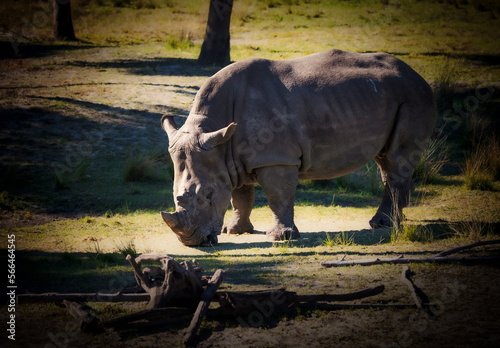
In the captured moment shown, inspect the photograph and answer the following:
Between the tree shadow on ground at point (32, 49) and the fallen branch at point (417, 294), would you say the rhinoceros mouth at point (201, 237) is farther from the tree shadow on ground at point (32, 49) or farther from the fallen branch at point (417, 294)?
the tree shadow on ground at point (32, 49)

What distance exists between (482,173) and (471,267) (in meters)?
4.55

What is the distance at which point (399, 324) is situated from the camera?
4.68m

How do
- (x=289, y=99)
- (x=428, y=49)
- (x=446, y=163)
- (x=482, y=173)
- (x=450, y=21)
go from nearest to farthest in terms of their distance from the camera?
1. (x=289, y=99)
2. (x=482, y=173)
3. (x=446, y=163)
4. (x=428, y=49)
5. (x=450, y=21)

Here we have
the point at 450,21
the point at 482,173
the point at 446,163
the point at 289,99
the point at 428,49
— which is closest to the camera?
the point at 289,99

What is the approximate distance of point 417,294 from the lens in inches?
206

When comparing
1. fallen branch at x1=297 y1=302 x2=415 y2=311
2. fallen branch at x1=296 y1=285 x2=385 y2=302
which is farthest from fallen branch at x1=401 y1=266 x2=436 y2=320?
fallen branch at x1=296 y1=285 x2=385 y2=302

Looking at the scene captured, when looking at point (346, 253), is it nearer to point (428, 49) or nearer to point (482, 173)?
point (482, 173)

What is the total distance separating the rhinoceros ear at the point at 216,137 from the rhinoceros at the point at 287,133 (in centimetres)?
1

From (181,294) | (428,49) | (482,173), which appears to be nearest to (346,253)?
(181,294)

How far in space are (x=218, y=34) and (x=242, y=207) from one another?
9159 mm

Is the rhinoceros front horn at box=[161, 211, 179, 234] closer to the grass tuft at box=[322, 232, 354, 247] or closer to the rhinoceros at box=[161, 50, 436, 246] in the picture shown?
the rhinoceros at box=[161, 50, 436, 246]

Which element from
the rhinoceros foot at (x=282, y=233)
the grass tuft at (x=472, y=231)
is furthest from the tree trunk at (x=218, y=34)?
the grass tuft at (x=472, y=231)

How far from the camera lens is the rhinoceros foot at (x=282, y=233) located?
24.3ft

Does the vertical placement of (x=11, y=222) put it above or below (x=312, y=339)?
below
